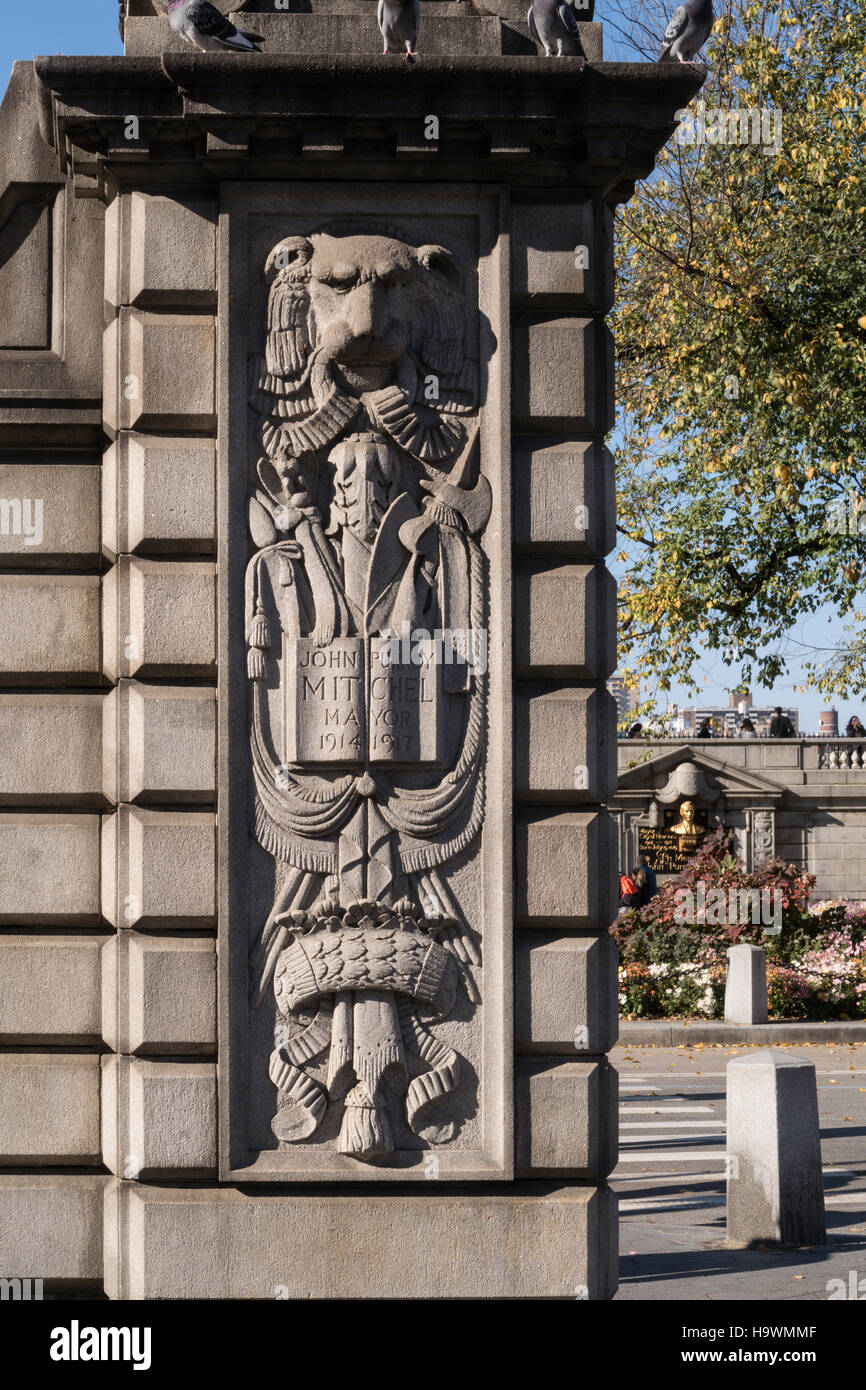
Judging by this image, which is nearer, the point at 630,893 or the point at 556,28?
the point at 556,28

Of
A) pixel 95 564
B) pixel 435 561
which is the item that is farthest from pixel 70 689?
pixel 435 561

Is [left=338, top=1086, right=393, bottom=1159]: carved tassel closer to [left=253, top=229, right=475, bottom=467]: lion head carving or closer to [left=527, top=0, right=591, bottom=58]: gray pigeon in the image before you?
[left=253, top=229, right=475, bottom=467]: lion head carving

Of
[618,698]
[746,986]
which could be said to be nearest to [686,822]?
[618,698]

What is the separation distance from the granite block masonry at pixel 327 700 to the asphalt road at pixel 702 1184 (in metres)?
2.22

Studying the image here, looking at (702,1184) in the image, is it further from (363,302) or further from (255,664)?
(363,302)

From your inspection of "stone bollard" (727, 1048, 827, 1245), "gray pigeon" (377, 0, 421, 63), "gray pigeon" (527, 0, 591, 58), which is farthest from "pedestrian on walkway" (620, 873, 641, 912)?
"gray pigeon" (377, 0, 421, 63)

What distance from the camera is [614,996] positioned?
714 centimetres

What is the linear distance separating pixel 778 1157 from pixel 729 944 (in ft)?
42.8

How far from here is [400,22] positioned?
6766 mm

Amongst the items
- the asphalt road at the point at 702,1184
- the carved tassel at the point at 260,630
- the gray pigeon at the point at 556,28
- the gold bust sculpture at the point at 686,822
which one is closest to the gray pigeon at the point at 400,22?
the gray pigeon at the point at 556,28

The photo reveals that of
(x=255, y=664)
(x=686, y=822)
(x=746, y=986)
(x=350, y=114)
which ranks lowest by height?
(x=746, y=986)

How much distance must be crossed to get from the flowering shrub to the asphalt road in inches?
52.8

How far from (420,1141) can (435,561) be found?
7.77ft
